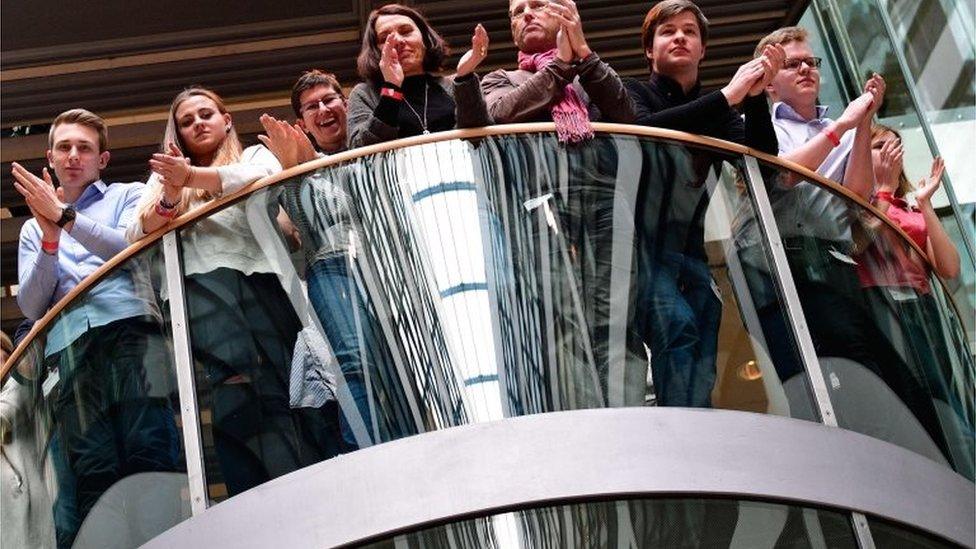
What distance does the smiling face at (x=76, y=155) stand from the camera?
7004 millimetres

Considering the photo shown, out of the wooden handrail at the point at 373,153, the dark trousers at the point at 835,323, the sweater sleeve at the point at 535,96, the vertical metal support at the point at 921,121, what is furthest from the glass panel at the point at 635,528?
the vertical metal support at the point at 921,121

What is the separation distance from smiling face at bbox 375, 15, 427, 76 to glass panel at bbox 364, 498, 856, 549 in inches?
77.0

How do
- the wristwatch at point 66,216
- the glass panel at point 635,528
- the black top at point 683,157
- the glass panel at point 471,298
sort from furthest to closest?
the wristwatch at point 66,216 < the black top at point 683,157 < the glass panel at point 471,298 < the glass panel at point 635,528

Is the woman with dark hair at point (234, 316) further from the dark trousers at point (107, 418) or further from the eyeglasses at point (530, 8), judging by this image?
the eyeglasses at point (530, 8)

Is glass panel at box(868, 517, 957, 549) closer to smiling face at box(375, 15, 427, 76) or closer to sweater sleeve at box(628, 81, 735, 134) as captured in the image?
sweater sleeve at box(628, 81, 735, 134)

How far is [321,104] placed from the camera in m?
7.07

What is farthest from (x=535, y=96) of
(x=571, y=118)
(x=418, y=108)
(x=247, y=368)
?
(x=247, y=368)

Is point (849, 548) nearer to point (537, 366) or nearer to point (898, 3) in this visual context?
point (537, 366)

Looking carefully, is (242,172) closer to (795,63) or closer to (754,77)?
(754,77)

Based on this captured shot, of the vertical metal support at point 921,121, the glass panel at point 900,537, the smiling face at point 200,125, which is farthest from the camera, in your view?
the vertical metal support at point 921,121

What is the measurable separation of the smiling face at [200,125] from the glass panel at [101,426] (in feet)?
2.39

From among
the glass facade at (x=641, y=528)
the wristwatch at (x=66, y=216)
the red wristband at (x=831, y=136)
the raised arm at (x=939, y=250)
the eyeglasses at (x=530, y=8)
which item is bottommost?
the glass facade at (x=641, y=528)

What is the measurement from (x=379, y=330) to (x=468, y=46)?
599cm

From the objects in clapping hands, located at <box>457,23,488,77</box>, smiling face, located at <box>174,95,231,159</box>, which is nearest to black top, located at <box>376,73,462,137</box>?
clapping hands, located at <box>457,23,488,77</box>
